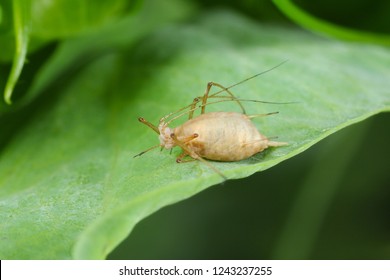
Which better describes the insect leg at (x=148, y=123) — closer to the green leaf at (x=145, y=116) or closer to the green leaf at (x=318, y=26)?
the green leaf at (x=145, y=116)

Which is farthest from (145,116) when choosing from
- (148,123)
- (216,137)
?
(216,137)

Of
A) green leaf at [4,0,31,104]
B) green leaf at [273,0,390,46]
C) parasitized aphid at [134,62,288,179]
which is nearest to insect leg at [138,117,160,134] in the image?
parasitized aphid at [134,62,288,179]

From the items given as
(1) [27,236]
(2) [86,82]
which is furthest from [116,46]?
(1) [27,236]

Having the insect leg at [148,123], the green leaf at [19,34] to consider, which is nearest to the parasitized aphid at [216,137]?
the insect leg at [148,123]

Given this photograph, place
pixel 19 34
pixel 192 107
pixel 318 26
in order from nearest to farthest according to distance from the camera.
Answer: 1. pixel 19 34
2. pixel 192 107
3. pixel 318 26

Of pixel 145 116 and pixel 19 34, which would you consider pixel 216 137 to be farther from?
pixel 19 34
